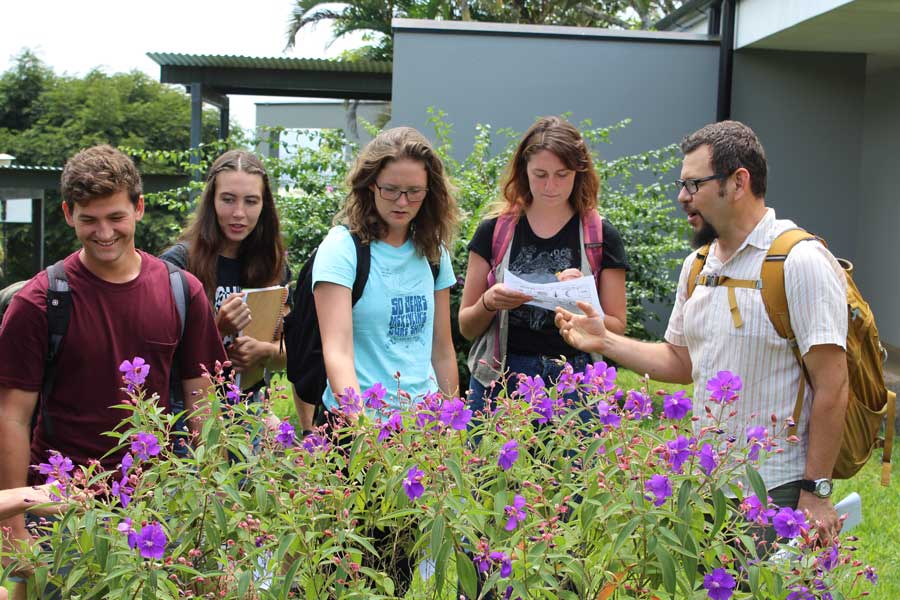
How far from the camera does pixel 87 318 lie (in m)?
2.86

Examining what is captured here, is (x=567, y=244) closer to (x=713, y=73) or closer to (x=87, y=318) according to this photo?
(x=87, y=318)

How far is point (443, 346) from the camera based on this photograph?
3539 mm

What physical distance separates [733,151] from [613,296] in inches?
42.0

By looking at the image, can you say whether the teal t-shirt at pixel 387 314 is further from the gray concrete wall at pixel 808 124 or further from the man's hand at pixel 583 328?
the gray concrete wall at pixel 808 124

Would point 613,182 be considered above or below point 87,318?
above

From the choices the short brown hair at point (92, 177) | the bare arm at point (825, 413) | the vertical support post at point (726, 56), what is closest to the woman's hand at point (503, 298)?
the bare arm at point (825, 413)

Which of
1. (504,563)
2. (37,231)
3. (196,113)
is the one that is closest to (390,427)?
(504,563)

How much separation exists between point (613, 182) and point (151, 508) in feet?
31.7

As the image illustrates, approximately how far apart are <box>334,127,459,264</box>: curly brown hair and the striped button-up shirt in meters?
0.89

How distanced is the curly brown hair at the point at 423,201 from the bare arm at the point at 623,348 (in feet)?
1.59

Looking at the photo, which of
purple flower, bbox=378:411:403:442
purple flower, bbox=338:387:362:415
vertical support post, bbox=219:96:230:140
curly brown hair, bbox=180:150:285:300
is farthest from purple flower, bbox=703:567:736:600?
vertical support post, bbox=219:96:230:140

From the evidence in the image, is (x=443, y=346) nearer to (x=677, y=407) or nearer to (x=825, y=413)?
(x=825, y=413)

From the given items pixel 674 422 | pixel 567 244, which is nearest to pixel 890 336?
pixel 567 244

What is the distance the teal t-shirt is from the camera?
3.11 meters
